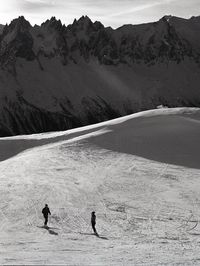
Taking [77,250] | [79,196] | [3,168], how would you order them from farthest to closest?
[3,168] < [79,196] < [77,250]

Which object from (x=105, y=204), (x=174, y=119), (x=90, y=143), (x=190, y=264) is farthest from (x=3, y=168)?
(x=190, y=264)

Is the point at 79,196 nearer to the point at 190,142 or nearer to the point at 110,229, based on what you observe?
the point at 110,229

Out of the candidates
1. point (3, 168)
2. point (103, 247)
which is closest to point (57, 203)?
point (103, 247)

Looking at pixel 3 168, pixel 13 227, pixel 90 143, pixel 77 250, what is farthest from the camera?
pixel 90 143

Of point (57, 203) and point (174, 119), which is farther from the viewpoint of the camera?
point (174, 119)

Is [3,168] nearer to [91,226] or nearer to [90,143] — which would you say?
[90,143]

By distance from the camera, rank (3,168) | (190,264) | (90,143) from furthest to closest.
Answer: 1. (90,143)
2. (3,168)
3. (190,264)
